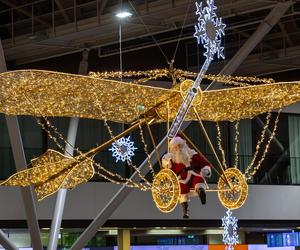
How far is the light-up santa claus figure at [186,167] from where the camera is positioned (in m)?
12.3

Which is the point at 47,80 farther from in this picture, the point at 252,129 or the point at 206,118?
the point at 252,129

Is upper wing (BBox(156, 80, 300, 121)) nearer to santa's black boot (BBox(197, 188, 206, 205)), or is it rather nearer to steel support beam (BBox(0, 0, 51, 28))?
santa's black boot (BBox(197, 188, 206, 205))

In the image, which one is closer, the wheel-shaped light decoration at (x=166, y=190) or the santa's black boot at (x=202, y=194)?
the wheel-shaped light decoration at (x=166, y=190)

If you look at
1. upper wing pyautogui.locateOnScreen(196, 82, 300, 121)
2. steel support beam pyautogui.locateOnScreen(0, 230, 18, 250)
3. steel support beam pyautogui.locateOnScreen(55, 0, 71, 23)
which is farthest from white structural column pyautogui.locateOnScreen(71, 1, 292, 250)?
upper wing pyautogui.locateOnScreen(196, 82, 300, 121)

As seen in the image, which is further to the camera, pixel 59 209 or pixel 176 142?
pixel 59 209

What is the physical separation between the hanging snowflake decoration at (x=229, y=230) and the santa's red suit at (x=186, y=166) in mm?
19922

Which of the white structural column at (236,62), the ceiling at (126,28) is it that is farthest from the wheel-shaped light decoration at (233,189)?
the ceiling at (126,28)

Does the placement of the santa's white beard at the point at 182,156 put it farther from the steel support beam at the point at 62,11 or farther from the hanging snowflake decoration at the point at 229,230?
the hanging snowflake decoration at the point at 229,230

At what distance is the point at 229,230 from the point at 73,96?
2288 centimetres

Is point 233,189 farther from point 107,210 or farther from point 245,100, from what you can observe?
point 107,210

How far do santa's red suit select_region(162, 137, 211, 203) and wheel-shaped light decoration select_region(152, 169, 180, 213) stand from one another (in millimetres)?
368

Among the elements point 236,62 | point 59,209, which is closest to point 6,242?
point 59,209

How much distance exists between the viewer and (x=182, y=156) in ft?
41.6

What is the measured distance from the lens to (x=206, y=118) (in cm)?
1419
